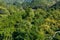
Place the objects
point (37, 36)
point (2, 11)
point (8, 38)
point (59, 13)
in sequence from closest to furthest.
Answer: point (37, 36) → point (8, 38) → point (59, 13) → point (2, 11)

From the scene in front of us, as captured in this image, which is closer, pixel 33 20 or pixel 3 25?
pixel 3 25

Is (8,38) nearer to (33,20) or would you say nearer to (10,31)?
(10,31)

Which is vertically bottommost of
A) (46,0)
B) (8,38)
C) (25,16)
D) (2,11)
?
(46,0)

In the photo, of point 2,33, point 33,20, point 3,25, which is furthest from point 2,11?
point 2,33

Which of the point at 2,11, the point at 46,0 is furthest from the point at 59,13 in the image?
the point at 46,0

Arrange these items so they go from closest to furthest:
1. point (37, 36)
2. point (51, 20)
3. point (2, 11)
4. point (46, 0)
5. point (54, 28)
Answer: point (37, 36) → point (54, 28) → point (51, 20) → point (2, 11) → point (46, 0)

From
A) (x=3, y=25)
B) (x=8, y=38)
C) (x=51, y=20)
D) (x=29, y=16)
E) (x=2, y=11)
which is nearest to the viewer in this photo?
(x=8, y=38)

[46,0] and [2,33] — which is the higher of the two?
[2,33]

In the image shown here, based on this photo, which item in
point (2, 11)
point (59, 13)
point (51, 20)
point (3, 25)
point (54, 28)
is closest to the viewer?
point (3, 25)

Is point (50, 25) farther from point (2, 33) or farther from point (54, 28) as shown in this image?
point (2, 33)
